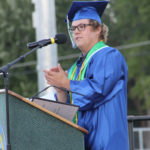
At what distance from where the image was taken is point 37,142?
2.64 metres

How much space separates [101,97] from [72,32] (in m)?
0.72

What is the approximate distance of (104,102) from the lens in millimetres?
2949

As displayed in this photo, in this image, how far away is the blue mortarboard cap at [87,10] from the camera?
130 inches

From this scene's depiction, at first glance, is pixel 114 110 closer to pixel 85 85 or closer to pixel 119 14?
pixel 85 85

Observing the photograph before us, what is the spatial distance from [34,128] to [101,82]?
573 mm

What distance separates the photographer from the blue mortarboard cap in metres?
3.31

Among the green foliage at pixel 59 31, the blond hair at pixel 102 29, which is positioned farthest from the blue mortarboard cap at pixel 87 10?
the green foliage at pixel 59 31

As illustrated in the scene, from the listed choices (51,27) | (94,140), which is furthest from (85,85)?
(51,27)

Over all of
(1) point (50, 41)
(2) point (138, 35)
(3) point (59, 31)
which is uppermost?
(3) point (59, 31)

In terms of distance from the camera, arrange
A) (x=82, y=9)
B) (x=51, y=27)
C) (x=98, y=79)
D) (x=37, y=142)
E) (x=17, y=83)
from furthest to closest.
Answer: (x=17, y=83) < (x=51, y=27) < (x=82, y=9) < (x=98, y=79) < (x=37, y=142)

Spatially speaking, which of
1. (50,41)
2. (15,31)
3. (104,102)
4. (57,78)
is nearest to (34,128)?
(57,78)

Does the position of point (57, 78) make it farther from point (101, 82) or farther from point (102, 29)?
point (102, 29)

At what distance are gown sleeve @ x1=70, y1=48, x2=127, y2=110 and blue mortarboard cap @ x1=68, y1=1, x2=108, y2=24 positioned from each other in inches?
17.0

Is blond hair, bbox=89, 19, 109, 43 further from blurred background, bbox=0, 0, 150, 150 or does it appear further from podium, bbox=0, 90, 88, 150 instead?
blurred background, bbox=0, 0, 150, 150
